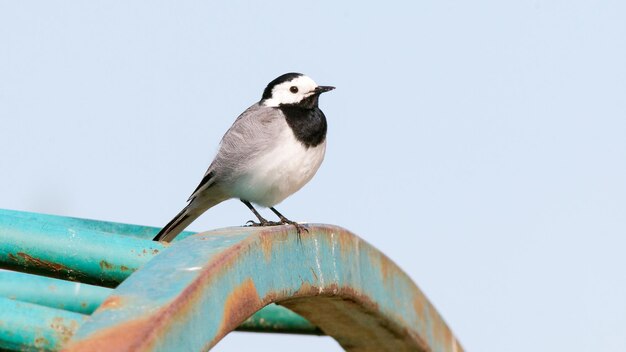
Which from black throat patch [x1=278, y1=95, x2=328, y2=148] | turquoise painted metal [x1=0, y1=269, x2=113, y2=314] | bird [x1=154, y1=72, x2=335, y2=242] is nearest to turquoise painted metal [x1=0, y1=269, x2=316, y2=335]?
turquoise painted metal [x1=0, y1=269, x2=113, y2=314]

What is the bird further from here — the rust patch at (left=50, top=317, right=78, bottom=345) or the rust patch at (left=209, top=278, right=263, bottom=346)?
the rust patch at (left=50, top=317, right=78, bottom=345)

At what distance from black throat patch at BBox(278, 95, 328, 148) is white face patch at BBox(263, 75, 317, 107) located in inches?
3.0

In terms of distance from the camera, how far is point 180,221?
6.98m

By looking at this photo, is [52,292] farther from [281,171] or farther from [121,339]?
[121,339]

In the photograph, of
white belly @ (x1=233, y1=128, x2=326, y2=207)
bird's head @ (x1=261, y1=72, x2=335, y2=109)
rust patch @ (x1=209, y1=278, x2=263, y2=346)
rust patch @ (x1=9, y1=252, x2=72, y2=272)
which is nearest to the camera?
rust patch @ (x1=209, y1=278, x2=263, y2=346)

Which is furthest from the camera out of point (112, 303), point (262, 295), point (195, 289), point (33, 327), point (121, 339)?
point (262, 295)

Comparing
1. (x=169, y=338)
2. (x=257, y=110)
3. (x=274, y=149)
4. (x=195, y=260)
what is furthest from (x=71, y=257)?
(x=257, y=110)

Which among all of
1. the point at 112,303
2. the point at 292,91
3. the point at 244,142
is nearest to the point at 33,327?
the point at 112,303

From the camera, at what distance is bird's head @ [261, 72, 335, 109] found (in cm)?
722

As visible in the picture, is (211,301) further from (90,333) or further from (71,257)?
(71,257)

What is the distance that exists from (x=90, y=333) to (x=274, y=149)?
3.87 meters

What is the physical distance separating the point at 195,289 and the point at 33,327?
0.52 meters

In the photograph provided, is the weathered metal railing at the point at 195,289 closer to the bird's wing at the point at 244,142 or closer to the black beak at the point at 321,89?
the bird's wing at the point at 244,142

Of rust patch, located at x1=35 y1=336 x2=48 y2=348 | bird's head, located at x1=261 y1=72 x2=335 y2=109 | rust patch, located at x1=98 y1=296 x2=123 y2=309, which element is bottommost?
rust patch, located at x1=35 y1=336 x2=48 y2=348
